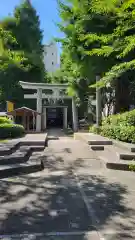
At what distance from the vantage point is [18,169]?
7.12 metres

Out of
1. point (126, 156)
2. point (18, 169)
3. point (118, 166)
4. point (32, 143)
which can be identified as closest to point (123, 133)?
point (126, 156)

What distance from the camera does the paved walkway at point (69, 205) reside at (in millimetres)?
3725

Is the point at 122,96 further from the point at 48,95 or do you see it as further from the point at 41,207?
the point at 41,207

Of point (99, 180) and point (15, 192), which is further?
point (99, 180)

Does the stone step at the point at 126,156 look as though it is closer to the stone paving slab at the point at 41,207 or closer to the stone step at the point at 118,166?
the stone step at the point at 118,166

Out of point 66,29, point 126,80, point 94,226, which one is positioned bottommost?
point 94,226

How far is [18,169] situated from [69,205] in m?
2.64

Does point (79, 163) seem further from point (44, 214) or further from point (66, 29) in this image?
point (66, 29)

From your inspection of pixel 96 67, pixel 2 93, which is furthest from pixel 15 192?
pixel 2 93

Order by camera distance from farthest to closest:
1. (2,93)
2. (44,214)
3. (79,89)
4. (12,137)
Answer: (2,93) < (79,89) < (12,137) < (44,214)

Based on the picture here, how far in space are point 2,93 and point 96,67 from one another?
21173 millimetres

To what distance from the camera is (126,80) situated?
17.7 metres

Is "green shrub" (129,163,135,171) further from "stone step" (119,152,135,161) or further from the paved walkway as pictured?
"stone step" (119,152,135,161)

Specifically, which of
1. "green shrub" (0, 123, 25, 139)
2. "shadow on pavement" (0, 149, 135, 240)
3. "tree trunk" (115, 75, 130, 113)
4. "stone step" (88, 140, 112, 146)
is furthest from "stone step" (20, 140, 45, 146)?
"tree trunk" (115, 75, 130, 113)
